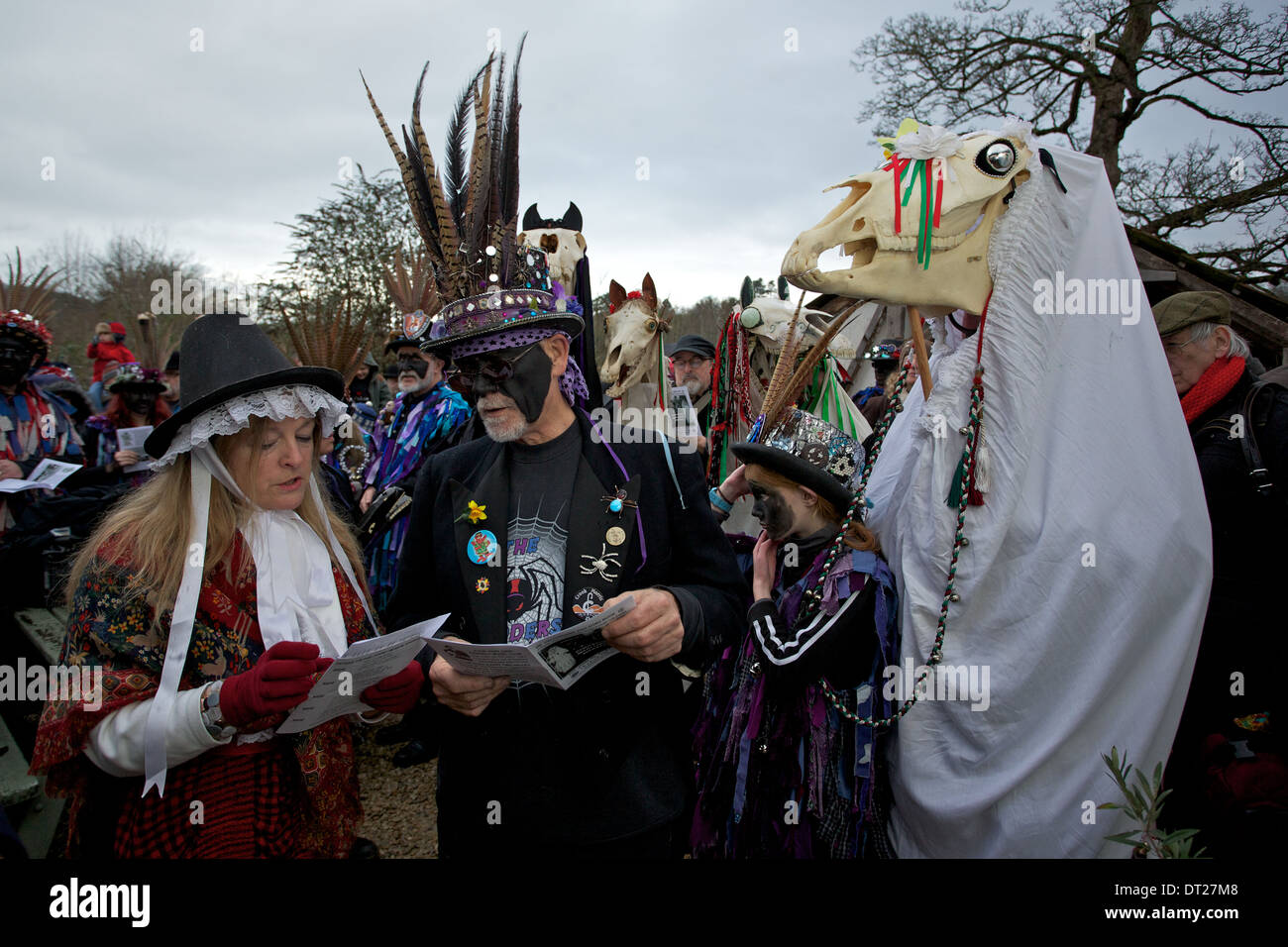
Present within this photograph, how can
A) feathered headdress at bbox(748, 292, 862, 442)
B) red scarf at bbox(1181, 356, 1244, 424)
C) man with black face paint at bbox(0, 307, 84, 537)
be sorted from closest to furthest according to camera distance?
feathered headdress at bbox(748, 292, 862, 442) → red scarf at bbox(1181, 356, 1244, 424) → man with black face paint at bbox(0, 307, 84, 537)

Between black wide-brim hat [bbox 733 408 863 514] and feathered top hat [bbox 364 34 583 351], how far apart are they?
78cm

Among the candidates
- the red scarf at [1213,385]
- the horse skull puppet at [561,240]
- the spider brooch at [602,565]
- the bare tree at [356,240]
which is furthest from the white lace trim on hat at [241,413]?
the bare tree at [356,240]

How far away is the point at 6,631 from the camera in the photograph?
4.43m

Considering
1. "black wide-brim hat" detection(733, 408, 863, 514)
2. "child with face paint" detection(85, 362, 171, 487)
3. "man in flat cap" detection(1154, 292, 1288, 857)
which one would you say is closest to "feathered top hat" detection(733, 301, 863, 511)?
"black wide-brim hat" detection(733, 408, 863, 514)

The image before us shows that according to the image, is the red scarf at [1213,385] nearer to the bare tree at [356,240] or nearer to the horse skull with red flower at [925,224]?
the horse skull with red flower at [925,224]

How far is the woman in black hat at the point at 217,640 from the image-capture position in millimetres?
1644

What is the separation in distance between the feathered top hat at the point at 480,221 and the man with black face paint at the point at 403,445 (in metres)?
2.34

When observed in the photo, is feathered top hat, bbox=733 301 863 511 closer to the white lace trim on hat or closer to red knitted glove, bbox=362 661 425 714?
red knitted glove, bbox=362 661 425 714

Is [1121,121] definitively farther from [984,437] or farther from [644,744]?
[644,744]

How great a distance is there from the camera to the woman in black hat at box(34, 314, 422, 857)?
5.39ft

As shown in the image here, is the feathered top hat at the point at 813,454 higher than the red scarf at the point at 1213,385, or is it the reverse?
the red scarf at the point at 1213,385

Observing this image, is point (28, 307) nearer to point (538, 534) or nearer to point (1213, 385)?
point (538, 534)

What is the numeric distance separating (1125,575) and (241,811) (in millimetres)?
2359
